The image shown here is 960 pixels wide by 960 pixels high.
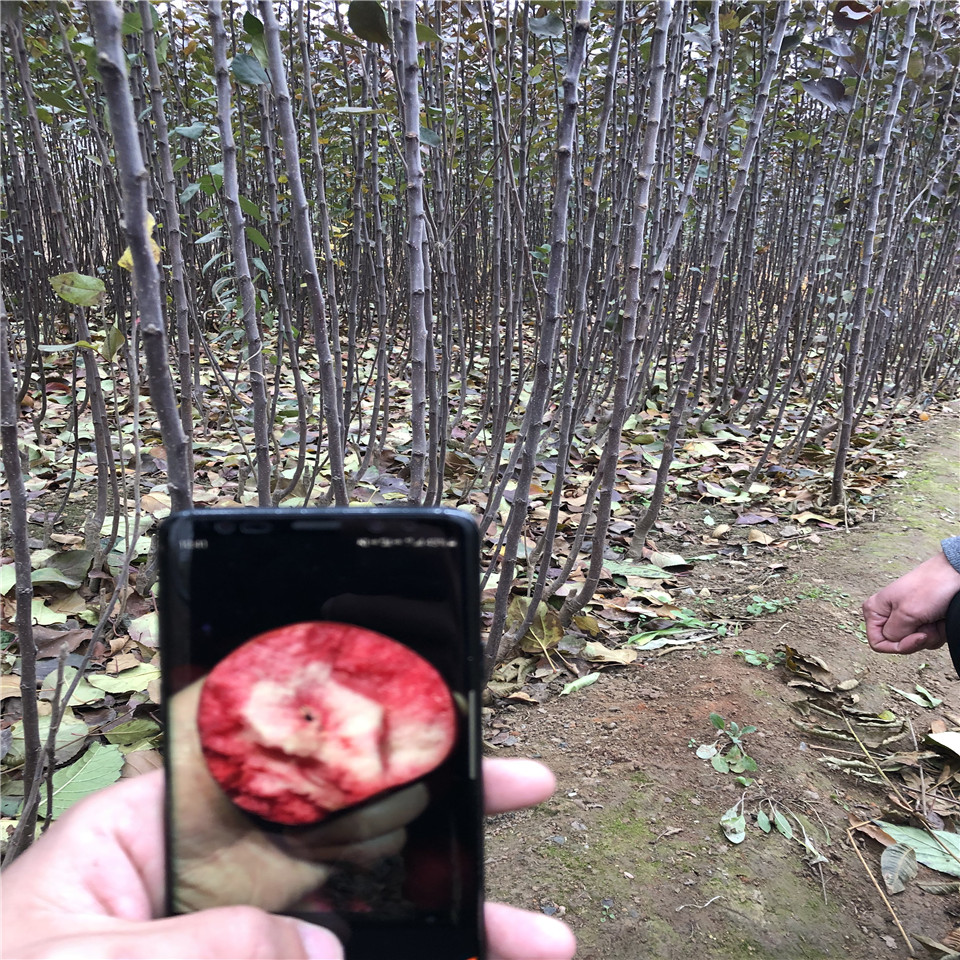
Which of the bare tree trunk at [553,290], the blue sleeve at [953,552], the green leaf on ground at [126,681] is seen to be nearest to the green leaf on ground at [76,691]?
the green leaf on ground at [126,681]

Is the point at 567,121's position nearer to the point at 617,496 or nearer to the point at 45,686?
the point at 45,686

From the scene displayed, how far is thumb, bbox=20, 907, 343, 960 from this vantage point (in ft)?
1.39

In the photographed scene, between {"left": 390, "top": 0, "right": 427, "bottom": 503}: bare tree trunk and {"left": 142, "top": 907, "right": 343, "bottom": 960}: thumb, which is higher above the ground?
{"left": 390, "top": 0, "right": 427, "bottom": 503}: bare tree trunk

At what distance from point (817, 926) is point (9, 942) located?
859 mm

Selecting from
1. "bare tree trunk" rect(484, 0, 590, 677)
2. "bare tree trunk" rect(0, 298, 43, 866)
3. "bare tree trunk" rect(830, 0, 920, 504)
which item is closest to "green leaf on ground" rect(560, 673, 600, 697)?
"bare tree trunk" rect(484, 0, 590, 677)

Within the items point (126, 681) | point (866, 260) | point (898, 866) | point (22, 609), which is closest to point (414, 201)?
point (22, 609)

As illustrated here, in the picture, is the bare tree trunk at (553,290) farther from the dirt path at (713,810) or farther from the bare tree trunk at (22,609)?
the bare tree trunk at (22,609)

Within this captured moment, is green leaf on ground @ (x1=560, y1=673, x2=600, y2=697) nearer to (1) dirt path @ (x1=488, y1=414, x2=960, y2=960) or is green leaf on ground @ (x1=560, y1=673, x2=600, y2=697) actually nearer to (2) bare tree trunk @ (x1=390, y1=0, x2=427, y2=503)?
(1) dirt path @ (x1=488, y1=414, x2=960, y2=960)

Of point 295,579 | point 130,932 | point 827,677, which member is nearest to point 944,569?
point 827,677

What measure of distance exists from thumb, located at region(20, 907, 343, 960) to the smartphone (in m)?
0.04

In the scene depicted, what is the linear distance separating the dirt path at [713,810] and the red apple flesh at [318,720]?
0.50 metres

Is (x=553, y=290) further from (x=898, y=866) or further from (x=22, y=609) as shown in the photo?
(x=898, y=866)

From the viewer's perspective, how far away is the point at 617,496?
216 centimetres

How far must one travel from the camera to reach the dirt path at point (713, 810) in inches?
33.7
